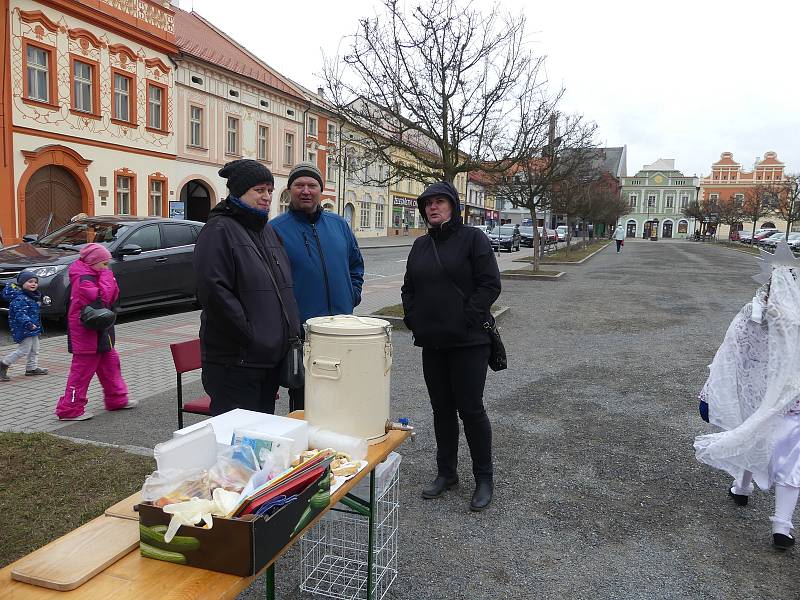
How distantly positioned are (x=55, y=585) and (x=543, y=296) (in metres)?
14.8

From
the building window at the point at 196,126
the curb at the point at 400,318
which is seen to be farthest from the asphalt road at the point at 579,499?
the building window at the point at 196,126

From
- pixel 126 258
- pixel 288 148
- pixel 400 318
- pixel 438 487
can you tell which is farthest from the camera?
pixel 288 148

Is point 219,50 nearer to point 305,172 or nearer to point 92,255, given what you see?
point 92,255

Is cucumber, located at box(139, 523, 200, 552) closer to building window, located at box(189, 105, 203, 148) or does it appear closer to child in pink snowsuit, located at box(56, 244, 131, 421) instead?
child in pink snowsuit, located at box(56, 244, 131, 421)

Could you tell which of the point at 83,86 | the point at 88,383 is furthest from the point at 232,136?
the point at 88,383

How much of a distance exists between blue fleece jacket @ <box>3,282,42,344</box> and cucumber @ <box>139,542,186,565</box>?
5.95 m

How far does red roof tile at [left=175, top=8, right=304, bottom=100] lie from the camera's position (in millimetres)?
28734

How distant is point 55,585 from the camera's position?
163 cm

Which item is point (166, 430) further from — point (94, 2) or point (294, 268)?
point (94, 2)

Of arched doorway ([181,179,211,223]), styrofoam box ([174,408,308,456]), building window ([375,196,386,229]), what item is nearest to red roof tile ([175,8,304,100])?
arched doorway ([181,179,211,223])

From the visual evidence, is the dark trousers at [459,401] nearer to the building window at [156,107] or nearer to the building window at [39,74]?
the building window at [39,74]

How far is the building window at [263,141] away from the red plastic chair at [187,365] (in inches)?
1177

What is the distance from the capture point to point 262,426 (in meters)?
2.38

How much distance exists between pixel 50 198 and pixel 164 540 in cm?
2229
